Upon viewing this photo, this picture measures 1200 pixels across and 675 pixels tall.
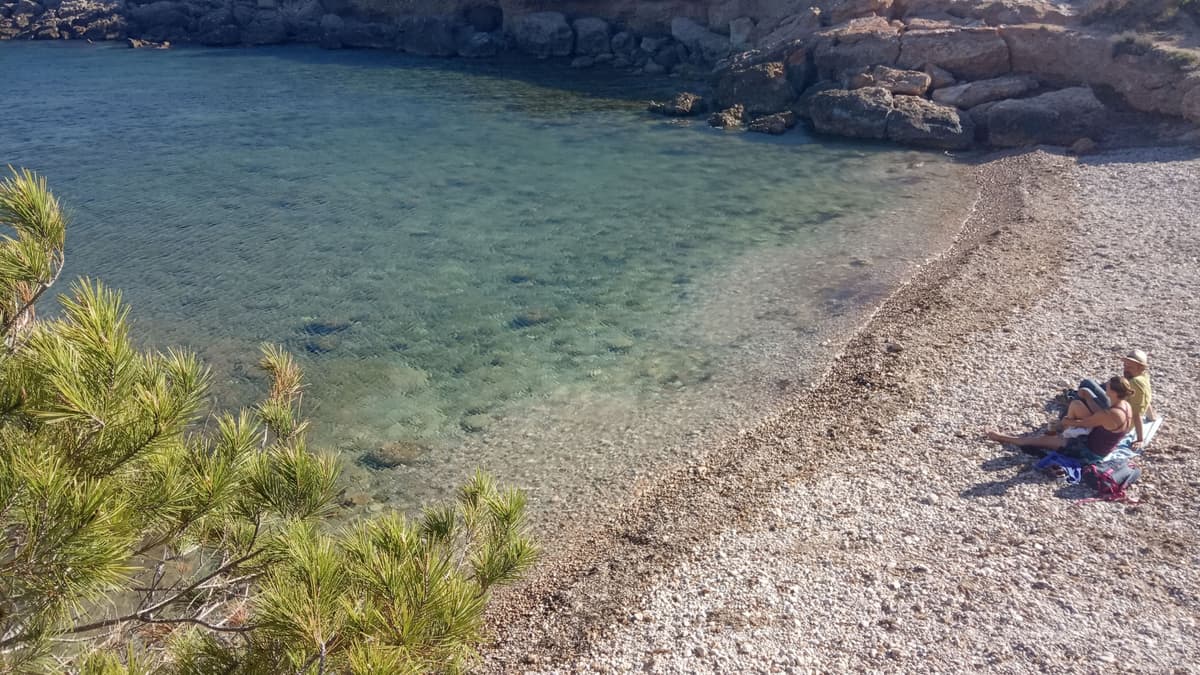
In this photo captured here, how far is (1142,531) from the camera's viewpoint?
805cm

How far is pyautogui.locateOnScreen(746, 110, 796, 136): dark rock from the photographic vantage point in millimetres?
26438

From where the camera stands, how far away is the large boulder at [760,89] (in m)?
28.2

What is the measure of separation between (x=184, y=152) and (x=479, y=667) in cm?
2425

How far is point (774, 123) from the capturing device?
86.9ft

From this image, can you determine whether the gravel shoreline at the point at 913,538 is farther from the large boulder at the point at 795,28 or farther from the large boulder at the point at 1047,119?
the large boulder at the point at 795,28

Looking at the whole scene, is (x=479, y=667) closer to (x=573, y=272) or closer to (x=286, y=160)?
(x=573, y=272)

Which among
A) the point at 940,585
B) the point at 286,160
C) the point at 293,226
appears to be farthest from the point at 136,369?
the point at 286,160

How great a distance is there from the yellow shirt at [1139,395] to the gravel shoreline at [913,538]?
0.54 meters

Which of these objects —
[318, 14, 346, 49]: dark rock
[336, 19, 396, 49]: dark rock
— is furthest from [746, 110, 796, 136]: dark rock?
[318, 14, 346, 49]: dark rock

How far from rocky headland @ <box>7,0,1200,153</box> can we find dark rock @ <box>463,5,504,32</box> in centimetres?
209

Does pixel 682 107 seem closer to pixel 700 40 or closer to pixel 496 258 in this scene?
pixel 700 40

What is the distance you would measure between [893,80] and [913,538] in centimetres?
2091

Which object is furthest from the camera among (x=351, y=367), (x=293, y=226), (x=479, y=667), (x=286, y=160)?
(x=286, y=160)

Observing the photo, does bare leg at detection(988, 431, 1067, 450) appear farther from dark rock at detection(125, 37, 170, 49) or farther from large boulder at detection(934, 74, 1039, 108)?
dark rock at detection(125, 37, 170, 49)
